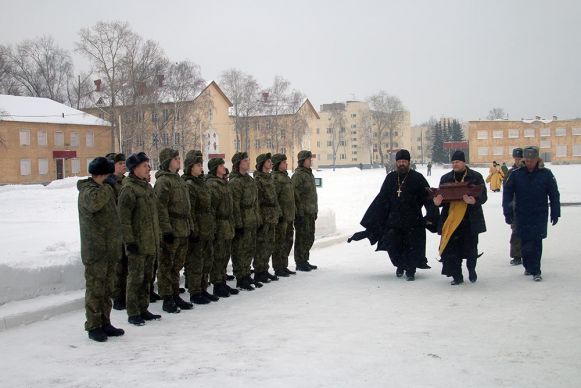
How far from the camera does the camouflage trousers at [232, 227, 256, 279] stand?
10070 millimetres

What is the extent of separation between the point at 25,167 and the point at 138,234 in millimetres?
59113

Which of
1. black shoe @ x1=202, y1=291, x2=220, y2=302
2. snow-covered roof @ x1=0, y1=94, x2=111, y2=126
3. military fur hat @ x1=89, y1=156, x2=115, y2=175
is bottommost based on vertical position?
black shoe @ x1=202, y1=291, x2=220, y2=302

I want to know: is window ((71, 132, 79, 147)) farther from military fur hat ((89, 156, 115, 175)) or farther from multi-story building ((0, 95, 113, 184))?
military fur hat ((89, 156, 115, 175))

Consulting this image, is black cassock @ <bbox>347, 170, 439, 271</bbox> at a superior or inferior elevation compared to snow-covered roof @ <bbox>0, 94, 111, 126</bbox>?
inferior

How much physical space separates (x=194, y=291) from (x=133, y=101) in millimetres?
46369

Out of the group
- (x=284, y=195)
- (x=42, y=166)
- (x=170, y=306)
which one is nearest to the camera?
(x=170, y=306)

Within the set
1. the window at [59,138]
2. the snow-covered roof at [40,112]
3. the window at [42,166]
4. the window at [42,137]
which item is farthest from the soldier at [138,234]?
the window at [59,138]

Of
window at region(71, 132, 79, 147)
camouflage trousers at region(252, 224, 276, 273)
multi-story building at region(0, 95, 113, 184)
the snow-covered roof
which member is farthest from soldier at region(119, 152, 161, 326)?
window at region(71, 132, 79, 147)

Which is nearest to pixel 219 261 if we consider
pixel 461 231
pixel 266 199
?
pixel 266 199

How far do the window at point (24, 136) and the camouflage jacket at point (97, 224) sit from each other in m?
59.3

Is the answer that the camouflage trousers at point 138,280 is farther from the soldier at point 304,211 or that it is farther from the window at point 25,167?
the window at point 25,167

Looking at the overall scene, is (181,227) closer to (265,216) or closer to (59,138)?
(265,216)

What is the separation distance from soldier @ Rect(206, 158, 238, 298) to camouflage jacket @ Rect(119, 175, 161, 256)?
1.71 m

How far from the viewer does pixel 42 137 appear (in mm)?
63094
